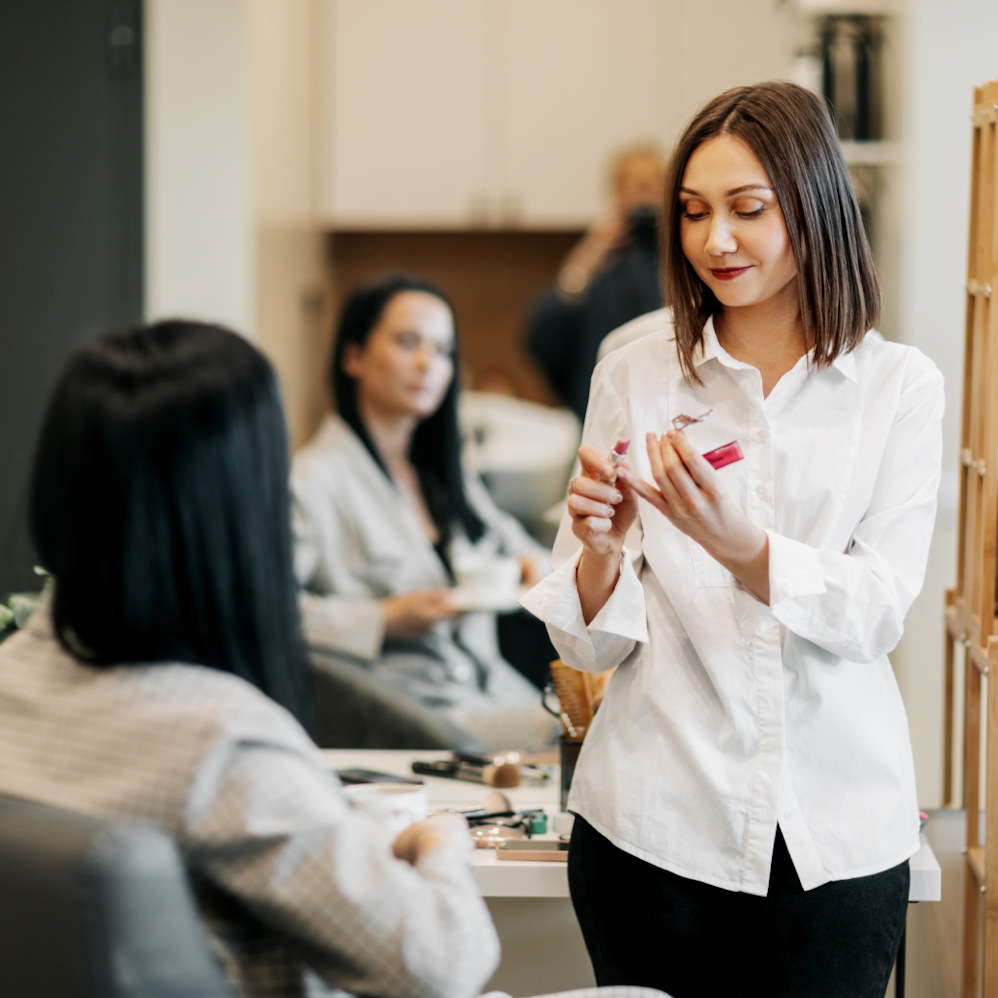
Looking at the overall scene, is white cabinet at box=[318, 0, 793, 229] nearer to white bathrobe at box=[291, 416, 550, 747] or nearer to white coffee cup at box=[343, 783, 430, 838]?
white bathrobe at box=[291, 416, 550, 747]

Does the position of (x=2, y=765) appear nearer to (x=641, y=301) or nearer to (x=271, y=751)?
(x=271, y=751)

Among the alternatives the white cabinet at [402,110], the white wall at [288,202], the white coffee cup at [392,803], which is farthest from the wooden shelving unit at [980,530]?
the white cabinet at [402,110]

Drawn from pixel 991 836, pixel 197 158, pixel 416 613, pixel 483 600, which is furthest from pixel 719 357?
pixel 197 158

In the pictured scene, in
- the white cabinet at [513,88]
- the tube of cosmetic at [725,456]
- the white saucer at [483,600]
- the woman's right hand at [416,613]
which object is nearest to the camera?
the tube of cosmetic at [725,456]

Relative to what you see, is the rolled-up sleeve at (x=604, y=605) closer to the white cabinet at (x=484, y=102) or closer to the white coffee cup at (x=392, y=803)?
the white coffee cup at (x=392, y=803)

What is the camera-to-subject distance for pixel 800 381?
1.07m

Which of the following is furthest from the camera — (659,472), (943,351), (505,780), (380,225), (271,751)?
(380,225)

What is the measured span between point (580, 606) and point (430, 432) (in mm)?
1476

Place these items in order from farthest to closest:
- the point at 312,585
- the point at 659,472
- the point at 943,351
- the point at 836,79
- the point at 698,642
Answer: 1. the point at 836,79
2. the point at 312,585
3. the point at 943,351
4. the point at 698,642
5. the point at 659,472

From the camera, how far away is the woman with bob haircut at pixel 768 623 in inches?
40.3

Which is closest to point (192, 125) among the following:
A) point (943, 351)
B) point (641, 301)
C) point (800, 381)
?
point (641, 301)

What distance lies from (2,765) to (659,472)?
19.8 inches

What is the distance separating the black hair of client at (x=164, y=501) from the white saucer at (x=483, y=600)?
134 centimetres

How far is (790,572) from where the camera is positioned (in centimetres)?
97
